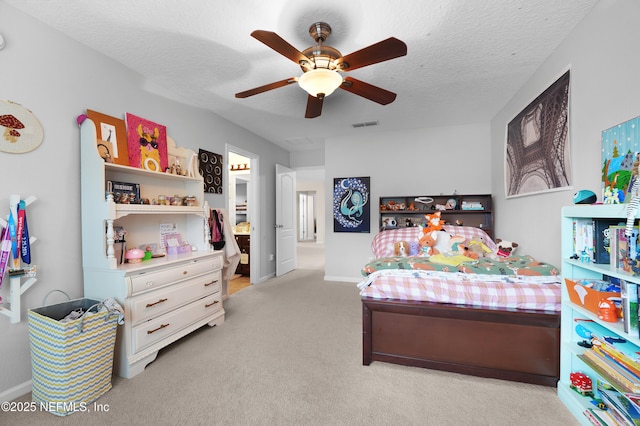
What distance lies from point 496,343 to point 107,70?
3.70m

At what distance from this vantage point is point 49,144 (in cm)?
195

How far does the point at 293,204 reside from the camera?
5.72 metres

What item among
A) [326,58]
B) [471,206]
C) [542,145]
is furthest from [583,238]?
[471,206]

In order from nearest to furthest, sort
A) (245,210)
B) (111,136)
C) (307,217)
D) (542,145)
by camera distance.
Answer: (111,136), (542,145), (245,210), (307,217)

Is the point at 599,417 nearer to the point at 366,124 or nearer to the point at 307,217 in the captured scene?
the point at 366,124

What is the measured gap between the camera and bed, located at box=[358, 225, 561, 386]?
72.2 inches

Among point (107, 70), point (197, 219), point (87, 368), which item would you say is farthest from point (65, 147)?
point (87, 368)

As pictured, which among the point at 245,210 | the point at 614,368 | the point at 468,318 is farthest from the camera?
the point at 245,210

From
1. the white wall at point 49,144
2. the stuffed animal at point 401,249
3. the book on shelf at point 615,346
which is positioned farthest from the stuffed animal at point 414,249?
the white wall at point 49,144

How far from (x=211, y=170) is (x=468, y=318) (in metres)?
3.18

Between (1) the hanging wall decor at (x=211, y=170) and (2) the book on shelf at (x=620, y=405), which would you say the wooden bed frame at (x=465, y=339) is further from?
(1) the hanging wall decor at (x=211, y=170)

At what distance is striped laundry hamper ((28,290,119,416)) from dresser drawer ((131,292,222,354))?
24 centimetres

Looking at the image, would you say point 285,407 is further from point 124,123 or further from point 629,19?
point 629,19

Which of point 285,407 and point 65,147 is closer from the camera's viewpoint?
point 285,407
